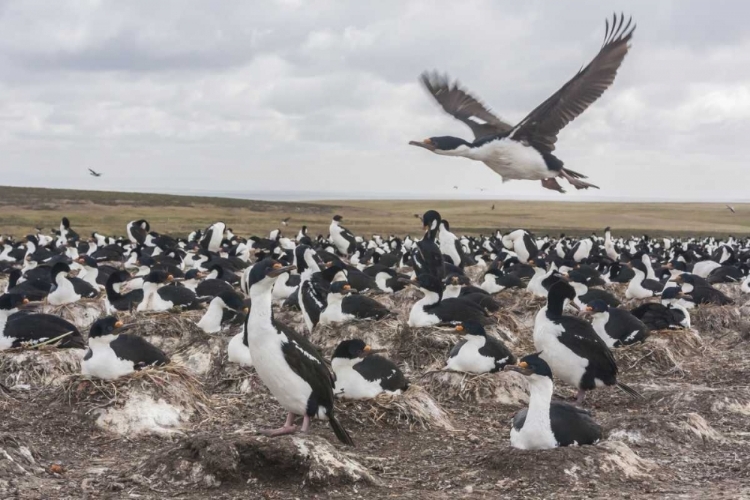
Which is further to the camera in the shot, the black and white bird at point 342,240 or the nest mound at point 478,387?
the black and white bird at point 342,240

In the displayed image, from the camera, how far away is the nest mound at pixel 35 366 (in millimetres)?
10812

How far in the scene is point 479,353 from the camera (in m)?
10.9

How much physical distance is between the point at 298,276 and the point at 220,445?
11.2 meters

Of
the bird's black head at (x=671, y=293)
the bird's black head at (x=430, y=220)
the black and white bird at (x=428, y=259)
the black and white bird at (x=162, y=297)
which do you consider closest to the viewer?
the black and white bird at (x=162, y=297)

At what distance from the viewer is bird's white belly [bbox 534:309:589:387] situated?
10.2 m

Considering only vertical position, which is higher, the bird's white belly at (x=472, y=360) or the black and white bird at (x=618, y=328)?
the black and white bird at (x=618, y=328)

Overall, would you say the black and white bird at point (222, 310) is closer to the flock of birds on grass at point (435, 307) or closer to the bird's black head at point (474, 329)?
the flock of birds on grass at point (435, 307)

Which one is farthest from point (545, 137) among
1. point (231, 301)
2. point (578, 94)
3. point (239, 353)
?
point (231, 301)

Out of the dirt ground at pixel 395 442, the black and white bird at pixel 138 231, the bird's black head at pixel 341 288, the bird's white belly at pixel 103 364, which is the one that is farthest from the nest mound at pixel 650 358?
the black and white bird at pixel 138 231

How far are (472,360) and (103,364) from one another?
469cm

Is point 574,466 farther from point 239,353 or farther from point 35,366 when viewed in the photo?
point 35,366

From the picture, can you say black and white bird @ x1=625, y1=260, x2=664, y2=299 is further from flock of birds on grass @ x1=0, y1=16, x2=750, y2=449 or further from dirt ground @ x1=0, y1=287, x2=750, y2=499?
dirt ground @ x1=0, y1=287, x2=750, y2=499

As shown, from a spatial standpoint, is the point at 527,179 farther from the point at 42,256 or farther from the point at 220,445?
the point at 42,256

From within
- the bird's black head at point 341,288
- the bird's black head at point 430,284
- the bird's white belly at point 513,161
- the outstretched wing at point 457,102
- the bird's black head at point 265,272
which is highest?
the outstretched wing at point 457,102
